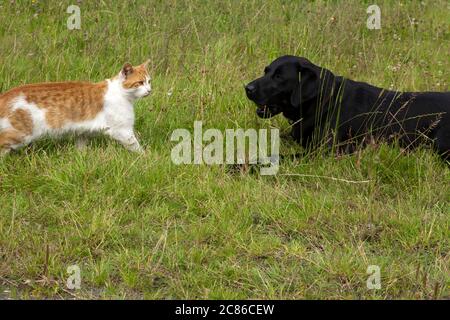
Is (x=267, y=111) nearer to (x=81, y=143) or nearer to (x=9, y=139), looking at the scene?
(x=81, y=143)

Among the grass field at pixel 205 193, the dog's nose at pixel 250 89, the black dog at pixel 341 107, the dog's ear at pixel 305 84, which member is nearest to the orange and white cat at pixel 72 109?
the grass field at pixel 205 193

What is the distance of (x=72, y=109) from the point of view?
5363 millimetres

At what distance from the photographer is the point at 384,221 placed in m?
4.51

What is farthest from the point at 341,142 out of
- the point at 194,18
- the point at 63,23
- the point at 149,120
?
the point at 63,23

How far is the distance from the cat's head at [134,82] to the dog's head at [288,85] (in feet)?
2.41

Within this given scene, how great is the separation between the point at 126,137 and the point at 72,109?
0.41m

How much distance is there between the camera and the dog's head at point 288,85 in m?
5.46

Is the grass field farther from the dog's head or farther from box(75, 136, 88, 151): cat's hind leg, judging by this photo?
the dog's head

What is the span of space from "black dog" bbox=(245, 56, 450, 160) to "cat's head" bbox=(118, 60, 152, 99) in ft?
2.41

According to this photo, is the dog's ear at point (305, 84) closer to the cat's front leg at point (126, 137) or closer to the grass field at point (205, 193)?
the grass field at point (205, 193)

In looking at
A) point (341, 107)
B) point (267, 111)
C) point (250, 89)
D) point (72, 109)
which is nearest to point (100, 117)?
point (72, 109)

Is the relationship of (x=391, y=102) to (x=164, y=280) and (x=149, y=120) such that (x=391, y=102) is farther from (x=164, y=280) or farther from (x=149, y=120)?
(x=164, y=280)

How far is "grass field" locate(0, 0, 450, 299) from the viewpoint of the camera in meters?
3.97

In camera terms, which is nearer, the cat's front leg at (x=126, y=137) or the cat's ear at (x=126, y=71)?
the cat's front leg at (x=126, y=137)
